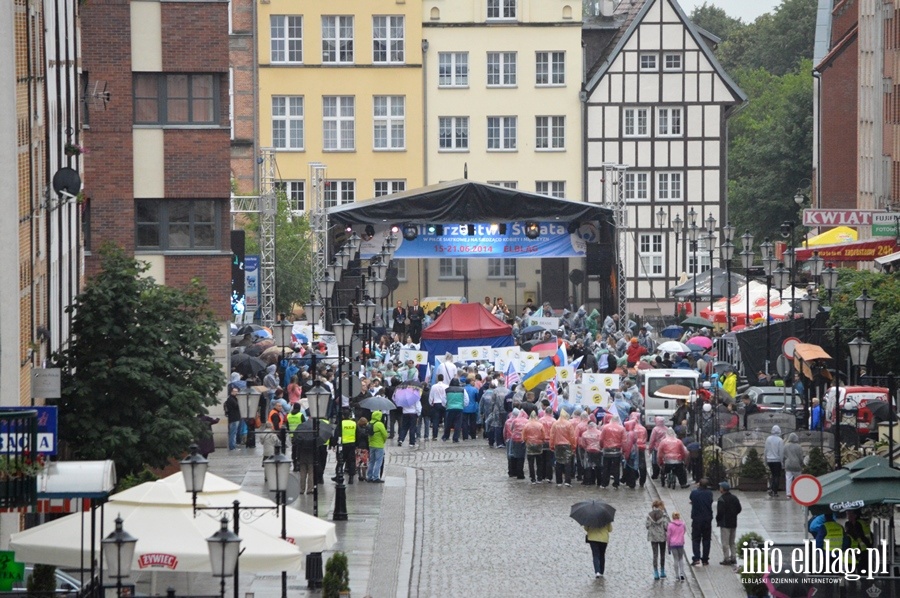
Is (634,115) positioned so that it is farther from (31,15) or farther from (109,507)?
(109,507)

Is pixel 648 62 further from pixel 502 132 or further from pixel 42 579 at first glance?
pixel 42 579

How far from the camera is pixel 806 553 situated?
22.4m

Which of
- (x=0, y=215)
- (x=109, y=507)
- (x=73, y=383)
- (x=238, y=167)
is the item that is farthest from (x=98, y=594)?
(x=238, y=167)

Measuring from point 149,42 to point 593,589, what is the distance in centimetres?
1744

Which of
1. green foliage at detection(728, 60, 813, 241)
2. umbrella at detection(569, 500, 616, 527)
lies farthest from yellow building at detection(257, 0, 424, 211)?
umbrella at detection(569, 500, 616, 527)

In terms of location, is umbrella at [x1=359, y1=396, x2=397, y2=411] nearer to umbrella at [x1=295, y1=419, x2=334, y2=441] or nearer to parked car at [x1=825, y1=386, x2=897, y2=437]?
umbrella at [x1=295, y1=419, x2=334, y2=441]

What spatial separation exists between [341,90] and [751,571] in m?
53.8

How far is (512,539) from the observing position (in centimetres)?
2839

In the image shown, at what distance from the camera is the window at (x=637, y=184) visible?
7350 centimetres

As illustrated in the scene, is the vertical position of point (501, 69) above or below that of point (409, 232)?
above

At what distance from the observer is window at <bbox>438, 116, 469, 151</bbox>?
7581cm

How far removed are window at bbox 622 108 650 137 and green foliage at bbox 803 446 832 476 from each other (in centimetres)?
4257

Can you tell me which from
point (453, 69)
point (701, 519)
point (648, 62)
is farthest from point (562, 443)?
point (453, 69)

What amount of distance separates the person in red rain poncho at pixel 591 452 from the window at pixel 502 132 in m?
43.4
